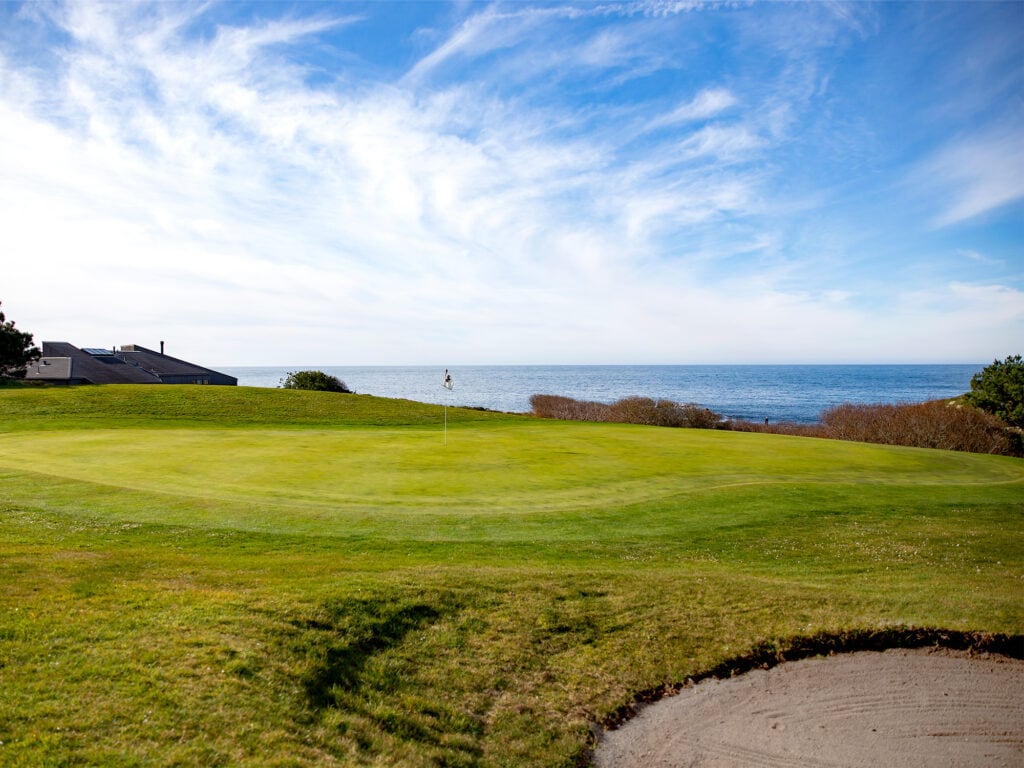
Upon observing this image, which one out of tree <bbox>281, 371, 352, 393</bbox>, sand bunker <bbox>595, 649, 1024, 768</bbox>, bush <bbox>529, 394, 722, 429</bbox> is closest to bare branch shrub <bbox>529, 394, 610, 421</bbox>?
bush <bbox>529, 394, 722, 429</bbox>

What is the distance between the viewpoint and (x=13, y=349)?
4428cm

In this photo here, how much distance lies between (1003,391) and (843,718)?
4462 centimetres

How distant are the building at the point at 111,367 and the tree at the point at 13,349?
6.65 metres

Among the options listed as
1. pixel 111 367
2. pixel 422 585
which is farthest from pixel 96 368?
pixel 422 585

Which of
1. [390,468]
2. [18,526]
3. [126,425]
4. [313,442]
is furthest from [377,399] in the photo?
[18,526]

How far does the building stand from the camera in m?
53.9

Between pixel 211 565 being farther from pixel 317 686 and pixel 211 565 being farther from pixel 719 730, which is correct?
pixel 719 730

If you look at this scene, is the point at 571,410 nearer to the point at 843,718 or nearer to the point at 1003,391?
the point at 1003,391

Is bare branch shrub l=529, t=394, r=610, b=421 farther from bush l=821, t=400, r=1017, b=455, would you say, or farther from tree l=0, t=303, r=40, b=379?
tree l=0, t=303, r=40, b=379

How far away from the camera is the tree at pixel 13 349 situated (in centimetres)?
Answer: 4366

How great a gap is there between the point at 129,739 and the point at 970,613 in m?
9.23

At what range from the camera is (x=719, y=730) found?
18.3 ft

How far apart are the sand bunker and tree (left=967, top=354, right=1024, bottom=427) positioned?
41228 mm

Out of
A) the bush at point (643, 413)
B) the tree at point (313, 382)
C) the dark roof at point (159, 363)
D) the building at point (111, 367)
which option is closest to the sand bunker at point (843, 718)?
the bush at point (643, 413)
